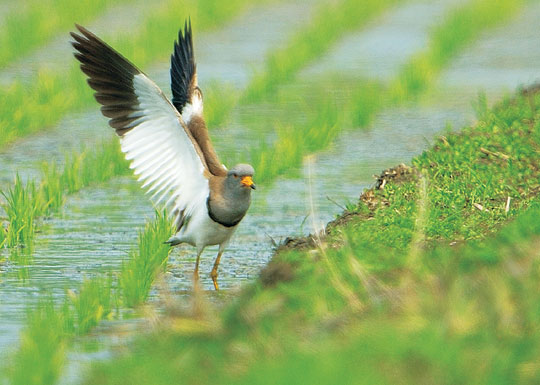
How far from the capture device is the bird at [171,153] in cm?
525

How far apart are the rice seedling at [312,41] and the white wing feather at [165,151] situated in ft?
14.7

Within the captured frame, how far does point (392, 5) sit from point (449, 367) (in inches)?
519

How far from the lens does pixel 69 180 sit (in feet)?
22.8

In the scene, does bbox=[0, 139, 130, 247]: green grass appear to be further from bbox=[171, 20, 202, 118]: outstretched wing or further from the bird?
bbox=[171, 20, 202, 118]: outstretched wing

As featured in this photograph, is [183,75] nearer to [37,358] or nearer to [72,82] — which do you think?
[37,358]

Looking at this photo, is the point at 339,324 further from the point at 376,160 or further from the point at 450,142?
the point at 376,160

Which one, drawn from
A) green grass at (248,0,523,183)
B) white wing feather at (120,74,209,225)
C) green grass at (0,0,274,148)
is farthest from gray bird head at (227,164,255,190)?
green grass at (0,0,274,148)

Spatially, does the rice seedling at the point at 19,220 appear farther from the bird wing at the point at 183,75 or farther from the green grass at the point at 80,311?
the bird wing at the point at 183,75

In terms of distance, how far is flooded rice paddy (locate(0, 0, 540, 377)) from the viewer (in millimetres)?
5586

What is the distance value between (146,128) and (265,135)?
341cm

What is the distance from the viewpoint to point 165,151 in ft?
17.8

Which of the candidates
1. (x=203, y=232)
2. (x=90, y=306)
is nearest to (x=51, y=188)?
(x=203, y=232)

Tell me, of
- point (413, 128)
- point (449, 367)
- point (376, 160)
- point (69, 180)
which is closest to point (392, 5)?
point (413, 128)

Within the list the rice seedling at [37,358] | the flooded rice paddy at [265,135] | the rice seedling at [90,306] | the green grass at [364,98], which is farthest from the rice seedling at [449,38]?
the rice seedling at [37,358]
